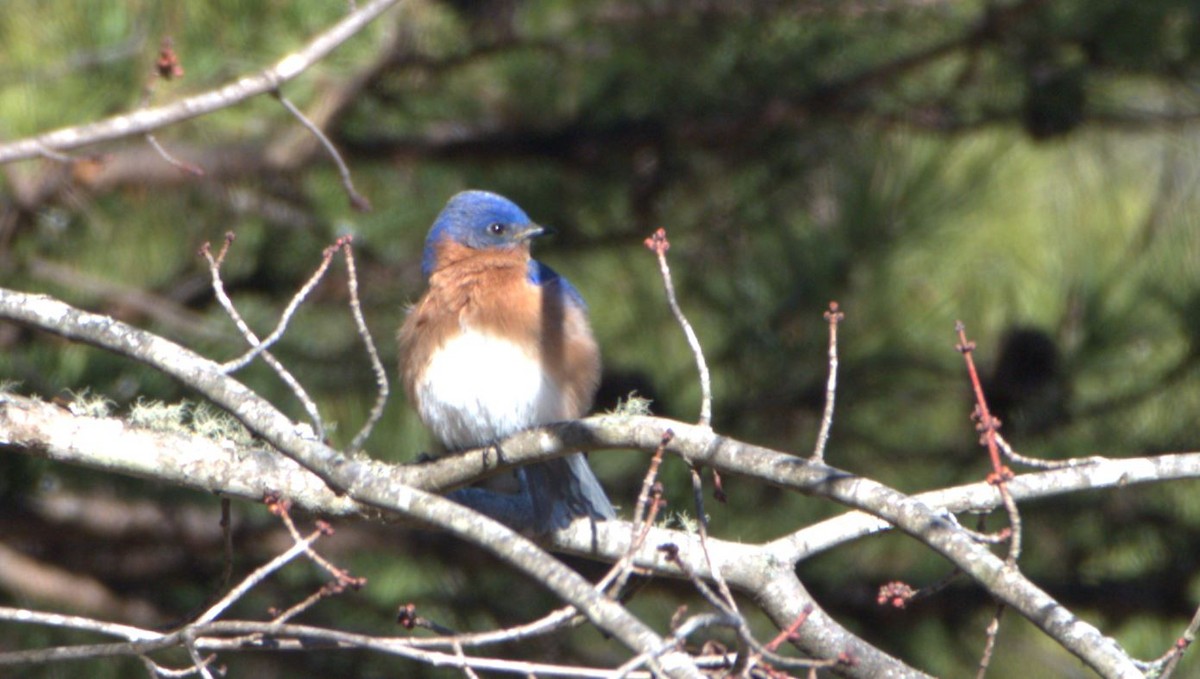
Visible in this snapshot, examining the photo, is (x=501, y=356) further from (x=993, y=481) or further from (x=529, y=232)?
(x=993, y=481)

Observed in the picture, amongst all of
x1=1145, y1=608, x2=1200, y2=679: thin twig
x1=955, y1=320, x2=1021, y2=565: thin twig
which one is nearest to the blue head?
x1=955, y1=320, x2=1021, y2=565: thin twig

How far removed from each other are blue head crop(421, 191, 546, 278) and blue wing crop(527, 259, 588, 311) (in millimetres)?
90

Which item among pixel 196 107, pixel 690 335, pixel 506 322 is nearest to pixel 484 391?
pixel 506 322

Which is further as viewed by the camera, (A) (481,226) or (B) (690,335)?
(A) (481,226)

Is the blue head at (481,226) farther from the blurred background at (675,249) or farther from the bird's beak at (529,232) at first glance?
the blurred background at (675,249)

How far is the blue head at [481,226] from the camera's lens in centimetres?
390

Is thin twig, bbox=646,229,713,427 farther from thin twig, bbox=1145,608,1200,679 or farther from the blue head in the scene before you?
the blue head

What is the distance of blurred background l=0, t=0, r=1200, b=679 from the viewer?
13.9 feet

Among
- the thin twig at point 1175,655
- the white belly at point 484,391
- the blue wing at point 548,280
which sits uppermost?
the blue wing at point 548,280

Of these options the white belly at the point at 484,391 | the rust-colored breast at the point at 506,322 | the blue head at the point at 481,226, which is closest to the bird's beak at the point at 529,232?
the blue head at the point at 481,226

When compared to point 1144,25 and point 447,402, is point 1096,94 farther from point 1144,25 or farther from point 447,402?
point 447,402

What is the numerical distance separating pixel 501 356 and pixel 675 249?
4.80 ft

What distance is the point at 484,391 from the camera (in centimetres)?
344

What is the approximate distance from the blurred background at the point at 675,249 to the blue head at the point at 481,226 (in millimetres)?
648
